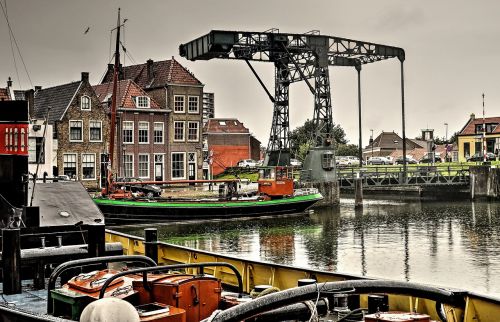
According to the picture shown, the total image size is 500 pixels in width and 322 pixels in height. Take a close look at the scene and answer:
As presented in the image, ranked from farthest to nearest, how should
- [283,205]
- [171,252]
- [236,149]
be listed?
[236,149], [283,205], [171,252]

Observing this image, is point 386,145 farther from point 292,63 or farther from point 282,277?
point 282,277

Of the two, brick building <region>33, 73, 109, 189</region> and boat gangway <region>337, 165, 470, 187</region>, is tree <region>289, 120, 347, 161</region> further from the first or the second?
brick building <region>33, 73, 109, 189</region>

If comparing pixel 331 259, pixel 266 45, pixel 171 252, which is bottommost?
pixel 331 259

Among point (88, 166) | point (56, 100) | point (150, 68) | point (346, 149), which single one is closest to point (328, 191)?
point (88, 166)

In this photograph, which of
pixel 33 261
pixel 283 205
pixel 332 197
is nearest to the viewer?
pixel 33 261

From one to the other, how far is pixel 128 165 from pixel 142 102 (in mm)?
4853

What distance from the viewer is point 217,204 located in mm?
36062

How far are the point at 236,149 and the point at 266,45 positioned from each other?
35.2 metres

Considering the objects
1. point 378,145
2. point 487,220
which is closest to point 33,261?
point 487,220

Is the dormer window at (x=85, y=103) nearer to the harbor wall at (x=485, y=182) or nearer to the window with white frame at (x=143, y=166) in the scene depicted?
the window with white frame at (x=143, y=166)

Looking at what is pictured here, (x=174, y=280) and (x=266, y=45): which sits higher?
(x=266, y=45)

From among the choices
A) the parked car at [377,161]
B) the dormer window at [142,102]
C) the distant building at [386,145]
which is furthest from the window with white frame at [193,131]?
the distant building at [386,145]

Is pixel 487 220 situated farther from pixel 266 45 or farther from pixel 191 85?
pixel 191 85

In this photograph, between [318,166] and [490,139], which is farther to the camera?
[490,139]
